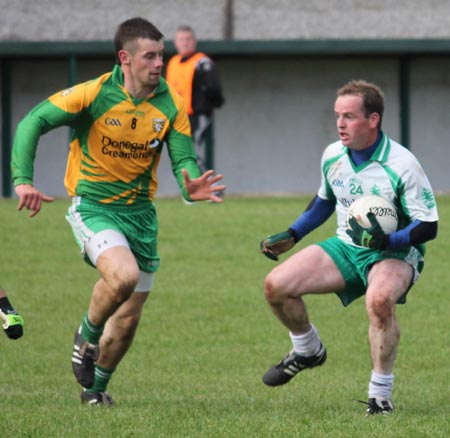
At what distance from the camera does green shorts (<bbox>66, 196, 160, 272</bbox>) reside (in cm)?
851

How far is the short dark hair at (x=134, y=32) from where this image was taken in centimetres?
849

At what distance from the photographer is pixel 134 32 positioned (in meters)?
8.52

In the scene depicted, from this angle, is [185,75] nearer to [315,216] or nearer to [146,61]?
[315,216]

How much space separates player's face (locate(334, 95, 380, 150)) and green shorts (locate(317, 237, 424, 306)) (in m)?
0.67

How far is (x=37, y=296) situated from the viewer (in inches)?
562

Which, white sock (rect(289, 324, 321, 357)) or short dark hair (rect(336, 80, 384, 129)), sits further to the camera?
white sock (rect(289, 324, 321, 357))

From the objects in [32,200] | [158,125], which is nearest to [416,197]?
[158,125]

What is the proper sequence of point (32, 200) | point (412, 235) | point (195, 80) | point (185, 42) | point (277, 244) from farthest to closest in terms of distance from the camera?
point (195, 80), point (185, 42), point (277, 244), point (412, 235), point (32, 200)

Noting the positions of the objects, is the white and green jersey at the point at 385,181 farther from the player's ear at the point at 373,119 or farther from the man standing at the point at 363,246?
the player's ear at the point at 373,119

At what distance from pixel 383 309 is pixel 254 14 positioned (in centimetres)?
1496

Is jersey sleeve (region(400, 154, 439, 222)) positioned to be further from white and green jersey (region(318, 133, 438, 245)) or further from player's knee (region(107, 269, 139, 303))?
player's knee (region(107, 269, 139, 303))

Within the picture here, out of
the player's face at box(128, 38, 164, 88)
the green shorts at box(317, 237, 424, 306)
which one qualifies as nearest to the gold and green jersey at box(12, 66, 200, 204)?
the player's face at box(128, 38, 164, 88)

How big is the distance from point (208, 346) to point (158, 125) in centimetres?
430

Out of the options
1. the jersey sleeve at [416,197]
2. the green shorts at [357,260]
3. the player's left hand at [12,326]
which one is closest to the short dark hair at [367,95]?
the jersey sleeve at [416,197]
